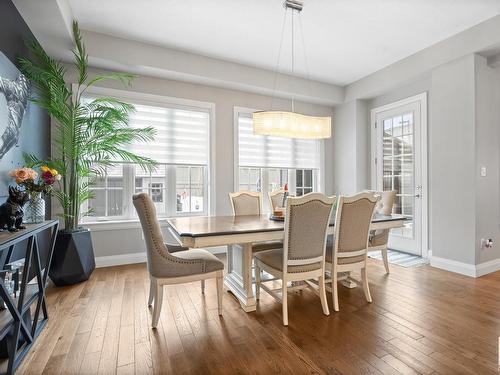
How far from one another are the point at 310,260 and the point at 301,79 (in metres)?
3.53

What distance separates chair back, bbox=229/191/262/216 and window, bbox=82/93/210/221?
3.48 feet

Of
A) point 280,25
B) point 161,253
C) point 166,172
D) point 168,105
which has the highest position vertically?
point 280,25

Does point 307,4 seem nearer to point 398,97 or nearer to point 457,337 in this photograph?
point 398,97

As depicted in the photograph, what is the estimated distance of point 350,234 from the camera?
247cm

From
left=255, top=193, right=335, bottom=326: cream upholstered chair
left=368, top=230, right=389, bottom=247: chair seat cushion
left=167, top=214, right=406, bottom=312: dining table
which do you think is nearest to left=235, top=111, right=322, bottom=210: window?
left=167, top=214, right=406, bottom=312: dining table

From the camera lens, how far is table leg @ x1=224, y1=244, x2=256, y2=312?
8.11 ft

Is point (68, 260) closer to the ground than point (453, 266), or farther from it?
farther from it

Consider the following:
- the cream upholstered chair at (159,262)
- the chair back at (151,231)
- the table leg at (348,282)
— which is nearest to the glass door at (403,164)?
the table leg at (348,282)

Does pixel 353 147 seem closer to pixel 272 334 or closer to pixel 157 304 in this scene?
pixel 272 334

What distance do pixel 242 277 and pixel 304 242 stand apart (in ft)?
2.50

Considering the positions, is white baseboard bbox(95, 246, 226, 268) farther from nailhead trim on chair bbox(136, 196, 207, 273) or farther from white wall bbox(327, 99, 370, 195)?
white wall bbox(327, 99, 370, 195)

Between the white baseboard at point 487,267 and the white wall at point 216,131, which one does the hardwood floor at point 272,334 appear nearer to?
the white baseboard at point 487,267

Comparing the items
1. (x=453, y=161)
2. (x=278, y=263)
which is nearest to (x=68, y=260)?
(x=278, y=263)

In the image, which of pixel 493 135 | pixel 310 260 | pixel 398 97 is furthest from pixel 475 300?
pixel 398 97
